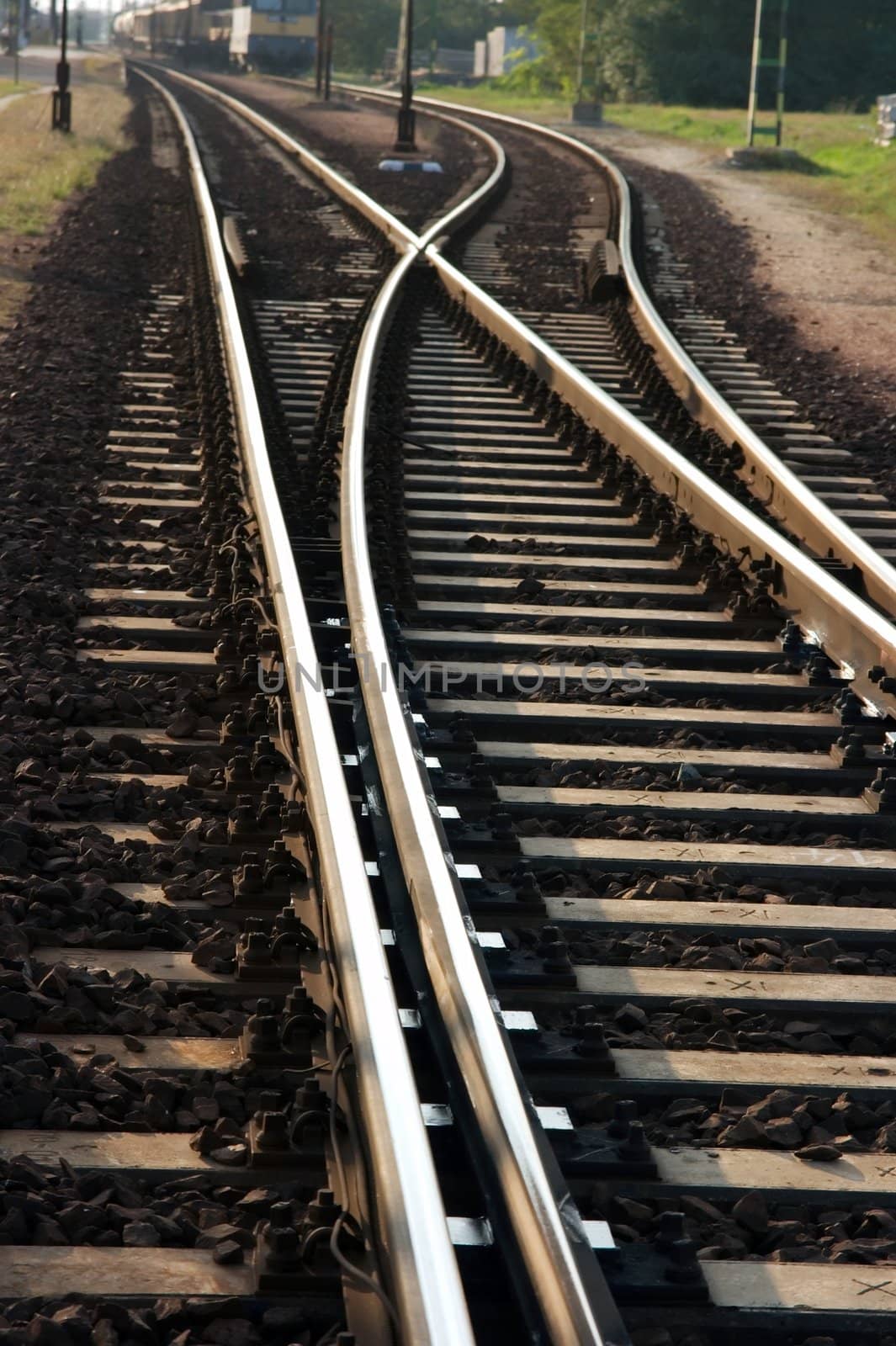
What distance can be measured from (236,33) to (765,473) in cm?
5492

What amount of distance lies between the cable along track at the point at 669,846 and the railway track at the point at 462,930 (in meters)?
0.01

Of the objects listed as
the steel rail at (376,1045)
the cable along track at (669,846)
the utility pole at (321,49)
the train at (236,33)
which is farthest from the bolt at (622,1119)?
the train at (236,33)

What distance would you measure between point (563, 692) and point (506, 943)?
1.63m

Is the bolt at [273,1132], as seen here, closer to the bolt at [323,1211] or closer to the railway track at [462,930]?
the railway track at [462,930]

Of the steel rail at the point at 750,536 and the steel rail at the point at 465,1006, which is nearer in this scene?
the steel rail at the point at 465,1006

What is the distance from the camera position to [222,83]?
50750 millimetres

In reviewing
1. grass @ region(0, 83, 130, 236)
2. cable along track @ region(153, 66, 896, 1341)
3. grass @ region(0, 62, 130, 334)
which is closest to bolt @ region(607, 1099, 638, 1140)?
cable along track @ region(153, 66, 896, 1341)

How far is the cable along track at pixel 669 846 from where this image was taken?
2965 mm

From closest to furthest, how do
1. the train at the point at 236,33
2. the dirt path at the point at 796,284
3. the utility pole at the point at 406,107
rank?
1. the dirt path at the point at 796,284
2. the utility pole at the point at 406,107
3. the train at the point at 236,33

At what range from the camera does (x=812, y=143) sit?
111 feet

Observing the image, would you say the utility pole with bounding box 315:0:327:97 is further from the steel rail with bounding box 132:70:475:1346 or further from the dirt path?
the steel rail with bounding box 132:70:475:1346

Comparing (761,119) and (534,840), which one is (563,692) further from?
(761,119)

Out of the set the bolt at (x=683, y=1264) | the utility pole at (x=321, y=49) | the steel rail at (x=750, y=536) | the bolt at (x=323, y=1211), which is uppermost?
the utility pole at (x=321, y=49)

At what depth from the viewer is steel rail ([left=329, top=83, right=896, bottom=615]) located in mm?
6117
